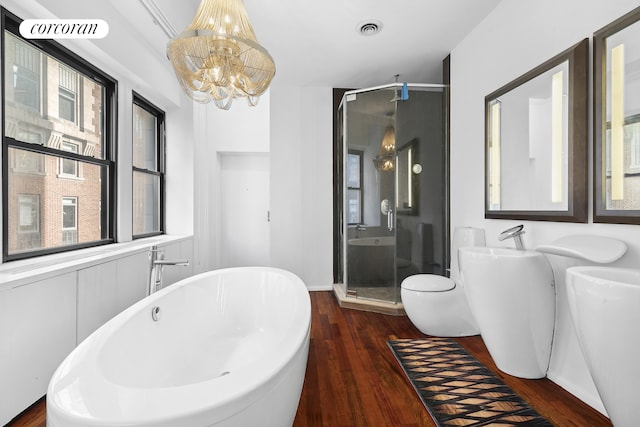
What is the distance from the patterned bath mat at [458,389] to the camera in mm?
1323

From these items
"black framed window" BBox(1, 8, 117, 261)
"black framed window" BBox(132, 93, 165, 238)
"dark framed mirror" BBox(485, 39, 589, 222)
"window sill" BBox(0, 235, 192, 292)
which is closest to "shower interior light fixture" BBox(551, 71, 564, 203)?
"dark framed mirror" BBox(485, 39, 589, 222)

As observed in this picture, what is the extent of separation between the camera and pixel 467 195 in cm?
251

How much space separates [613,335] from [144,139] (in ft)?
11.3

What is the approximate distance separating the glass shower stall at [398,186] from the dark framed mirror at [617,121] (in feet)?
4.94

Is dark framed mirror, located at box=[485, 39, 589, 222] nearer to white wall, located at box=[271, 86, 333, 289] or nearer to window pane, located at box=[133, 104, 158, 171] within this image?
white wall, located at box=[271, 86, 333, 289]

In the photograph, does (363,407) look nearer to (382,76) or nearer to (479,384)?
(479,384)

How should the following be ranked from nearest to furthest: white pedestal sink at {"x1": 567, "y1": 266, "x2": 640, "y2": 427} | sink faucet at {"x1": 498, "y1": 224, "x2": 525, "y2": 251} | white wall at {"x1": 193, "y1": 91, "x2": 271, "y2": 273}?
1. white pedestal sink at {"x1": 567, "y1": 266, "x2": 640, "y2": 427}
2. sink faucet at {"x1": 498, "y1": 224, "x2": 525, "y2": 251}
3. white wall at {"x1": 193, "y1": 91, "x2": 271, "y2": 273}

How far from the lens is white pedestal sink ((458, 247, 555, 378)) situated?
1.55 m

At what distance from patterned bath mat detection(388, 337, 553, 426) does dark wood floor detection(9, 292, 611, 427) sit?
0.18 feet

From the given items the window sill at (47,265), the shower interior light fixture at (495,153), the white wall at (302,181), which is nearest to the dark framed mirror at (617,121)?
the shower interior light fixture at (495,153)

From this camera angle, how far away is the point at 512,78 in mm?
1988

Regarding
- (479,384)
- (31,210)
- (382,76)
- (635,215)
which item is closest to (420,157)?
(382,76)

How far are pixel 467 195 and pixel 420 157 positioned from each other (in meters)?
0.62

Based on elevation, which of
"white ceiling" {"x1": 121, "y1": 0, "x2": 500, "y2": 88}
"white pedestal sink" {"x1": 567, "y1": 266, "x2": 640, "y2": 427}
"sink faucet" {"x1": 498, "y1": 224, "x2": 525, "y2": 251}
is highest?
"white ceiling" {"x1": 121, "y1": 0, "x2": 500, "y2": 88}
